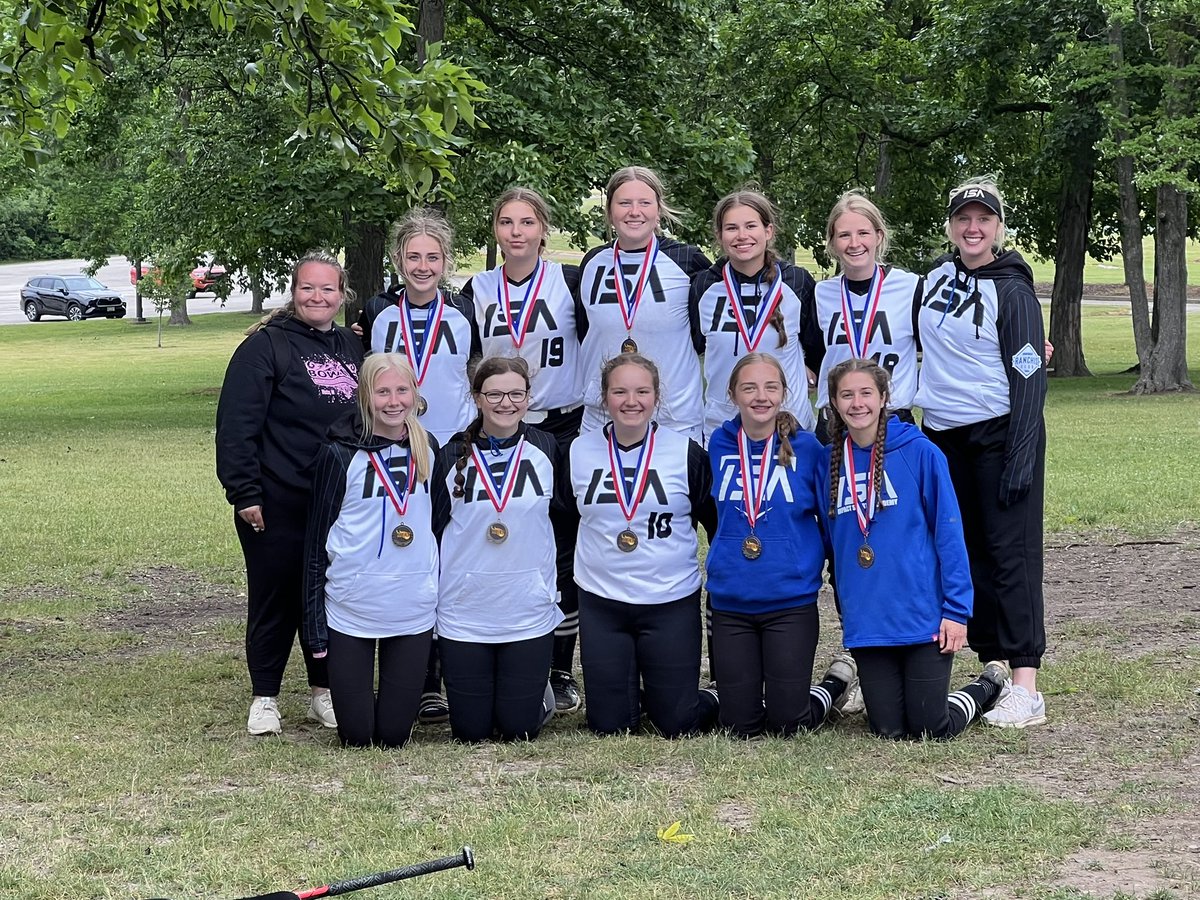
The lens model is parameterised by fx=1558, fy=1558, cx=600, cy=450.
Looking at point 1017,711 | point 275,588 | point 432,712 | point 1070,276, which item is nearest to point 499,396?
point 275,588

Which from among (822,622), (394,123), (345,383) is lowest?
(822,622)

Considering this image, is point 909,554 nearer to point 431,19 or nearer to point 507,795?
point 507,795

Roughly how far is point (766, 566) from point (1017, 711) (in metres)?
1.25

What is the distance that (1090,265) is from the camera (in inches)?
3051

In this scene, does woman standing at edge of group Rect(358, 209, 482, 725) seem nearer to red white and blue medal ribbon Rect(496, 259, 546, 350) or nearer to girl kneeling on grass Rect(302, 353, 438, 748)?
red white and blue medal ribbon Rect(496, 259, 546, 350)

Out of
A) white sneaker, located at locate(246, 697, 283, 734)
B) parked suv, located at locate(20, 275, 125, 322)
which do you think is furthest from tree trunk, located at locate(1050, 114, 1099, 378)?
parked suv, located at locate(20, 275, 125, 322)

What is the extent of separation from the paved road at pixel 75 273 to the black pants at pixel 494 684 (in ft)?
147

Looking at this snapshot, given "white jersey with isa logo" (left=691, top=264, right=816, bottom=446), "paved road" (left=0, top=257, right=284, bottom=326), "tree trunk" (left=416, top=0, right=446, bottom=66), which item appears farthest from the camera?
"paved road" (left=0, top=257, right=284, bottom=326)

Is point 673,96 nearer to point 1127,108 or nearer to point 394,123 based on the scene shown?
point 1127,108

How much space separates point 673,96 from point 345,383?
15.7 m

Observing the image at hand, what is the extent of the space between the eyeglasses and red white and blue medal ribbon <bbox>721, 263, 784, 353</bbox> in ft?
3.22

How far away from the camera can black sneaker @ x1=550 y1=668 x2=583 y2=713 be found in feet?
23.3

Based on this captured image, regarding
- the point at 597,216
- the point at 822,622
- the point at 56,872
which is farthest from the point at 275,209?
the point at 56,872

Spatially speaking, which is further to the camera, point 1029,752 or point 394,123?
point 394,123
